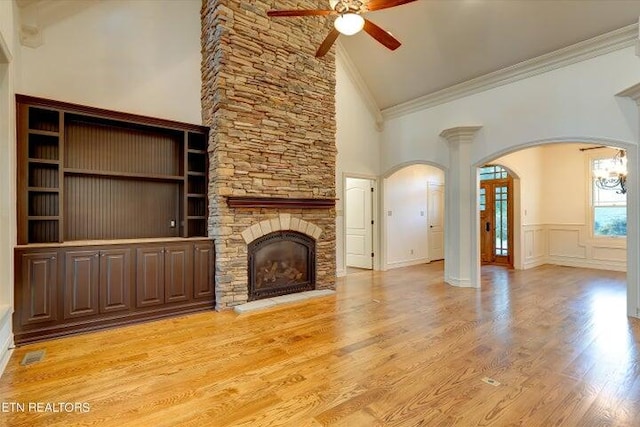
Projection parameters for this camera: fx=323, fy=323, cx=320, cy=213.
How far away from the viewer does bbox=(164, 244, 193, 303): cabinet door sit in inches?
158

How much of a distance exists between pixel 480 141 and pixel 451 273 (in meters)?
2.36

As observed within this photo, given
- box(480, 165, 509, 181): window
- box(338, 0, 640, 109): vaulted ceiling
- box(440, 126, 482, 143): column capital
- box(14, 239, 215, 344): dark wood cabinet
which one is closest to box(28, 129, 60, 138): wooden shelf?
box(14, 239, 215, 344): dark wood cabinet

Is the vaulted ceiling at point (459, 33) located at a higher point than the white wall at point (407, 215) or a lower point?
higher

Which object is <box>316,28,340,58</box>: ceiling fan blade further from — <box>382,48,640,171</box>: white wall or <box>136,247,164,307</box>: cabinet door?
<box>382,48,640,171</box>: white wall

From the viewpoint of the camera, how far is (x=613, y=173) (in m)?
6.42

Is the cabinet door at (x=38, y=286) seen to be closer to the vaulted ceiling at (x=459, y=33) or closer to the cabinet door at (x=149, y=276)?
the cabinet door at (x=149, y=276)

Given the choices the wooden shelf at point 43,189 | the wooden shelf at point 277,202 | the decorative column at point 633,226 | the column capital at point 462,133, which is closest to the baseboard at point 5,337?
the wooden shelf at point 43,189

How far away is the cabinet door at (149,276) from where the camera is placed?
12.5ft

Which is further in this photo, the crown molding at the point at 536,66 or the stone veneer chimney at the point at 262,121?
the stone veneer chimney at the point at 262,121

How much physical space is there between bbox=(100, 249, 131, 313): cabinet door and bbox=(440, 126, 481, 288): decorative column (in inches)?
197

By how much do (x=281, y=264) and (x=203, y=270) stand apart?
1153 millimetres

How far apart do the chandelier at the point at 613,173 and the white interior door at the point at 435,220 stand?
3.29 metres

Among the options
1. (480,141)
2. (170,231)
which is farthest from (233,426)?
(480,141)

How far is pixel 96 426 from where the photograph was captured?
1972 mm
